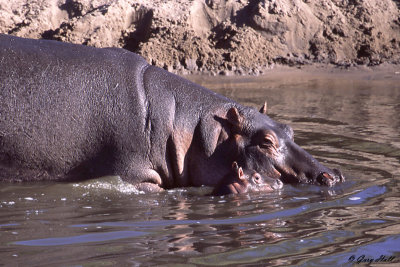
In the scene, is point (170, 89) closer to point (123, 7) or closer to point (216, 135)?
point (216, 135)

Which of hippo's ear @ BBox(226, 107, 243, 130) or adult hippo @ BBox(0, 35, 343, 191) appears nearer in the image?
adult hippo @ BBox(0, 35, 343, 191)

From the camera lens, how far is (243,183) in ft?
17.8

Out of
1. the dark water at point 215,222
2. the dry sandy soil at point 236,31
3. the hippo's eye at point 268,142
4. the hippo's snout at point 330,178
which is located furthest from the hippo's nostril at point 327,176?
the dry sandy soil at point 236,31

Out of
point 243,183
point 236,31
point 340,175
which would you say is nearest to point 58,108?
point 243,183

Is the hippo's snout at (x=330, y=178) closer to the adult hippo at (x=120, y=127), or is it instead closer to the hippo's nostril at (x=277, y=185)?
the adult hippo at (x=120, y=127)

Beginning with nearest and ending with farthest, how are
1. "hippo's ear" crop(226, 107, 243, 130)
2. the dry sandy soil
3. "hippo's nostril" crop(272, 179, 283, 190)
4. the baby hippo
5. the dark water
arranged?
the dark water → the baby hippo → "hippo's nostril" crop(272, 179, 283, 190) → "hippo's ear" crop(226, 107, 243, 130) → the dry sandy soil

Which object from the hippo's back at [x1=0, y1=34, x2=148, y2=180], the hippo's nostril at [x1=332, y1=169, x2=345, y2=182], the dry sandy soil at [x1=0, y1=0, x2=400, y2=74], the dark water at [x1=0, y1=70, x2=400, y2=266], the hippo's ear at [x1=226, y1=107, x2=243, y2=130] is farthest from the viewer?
the dry sandy soil at [x1=0, y1=0, x2=400, y2=74]

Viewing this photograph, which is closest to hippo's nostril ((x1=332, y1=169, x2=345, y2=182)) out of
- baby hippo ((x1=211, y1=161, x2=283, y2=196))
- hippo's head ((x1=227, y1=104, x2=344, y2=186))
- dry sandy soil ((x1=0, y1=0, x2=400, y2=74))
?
hippo's head ((x1=227, y1=104, x2=344, y2=186))

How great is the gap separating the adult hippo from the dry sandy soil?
6.50 meters

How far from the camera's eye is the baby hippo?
539cm

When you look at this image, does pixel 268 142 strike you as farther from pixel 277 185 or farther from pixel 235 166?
pixel 235 166

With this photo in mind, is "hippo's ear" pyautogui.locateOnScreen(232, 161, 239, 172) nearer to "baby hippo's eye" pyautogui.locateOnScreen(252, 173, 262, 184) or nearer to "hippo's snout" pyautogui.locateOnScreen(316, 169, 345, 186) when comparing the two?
"baby hippo's eye" pyautogui.locateOnScreen(252, 173, 262, 184)

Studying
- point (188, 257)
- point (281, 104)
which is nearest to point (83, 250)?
point (188, 257)

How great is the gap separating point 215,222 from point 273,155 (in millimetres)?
1561
